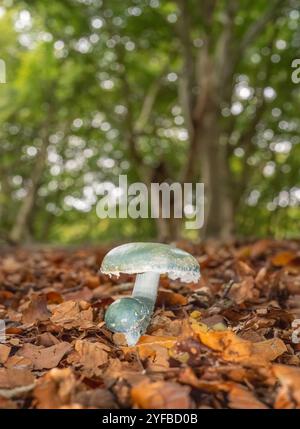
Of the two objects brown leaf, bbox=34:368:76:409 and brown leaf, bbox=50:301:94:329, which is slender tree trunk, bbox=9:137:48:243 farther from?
brown leaf, bbox=34:368:76:409

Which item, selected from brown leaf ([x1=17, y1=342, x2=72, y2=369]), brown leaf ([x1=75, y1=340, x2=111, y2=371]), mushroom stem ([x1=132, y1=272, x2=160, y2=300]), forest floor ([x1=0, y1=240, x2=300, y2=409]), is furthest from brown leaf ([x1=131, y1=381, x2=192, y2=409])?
mushroom stem ([x1=132, y1=272, x2=160, y2=300])

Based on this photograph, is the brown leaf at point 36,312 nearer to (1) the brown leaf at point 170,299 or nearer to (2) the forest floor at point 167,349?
(2) the forest floor at point 167,349

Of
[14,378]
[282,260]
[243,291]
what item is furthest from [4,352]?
[282,260]

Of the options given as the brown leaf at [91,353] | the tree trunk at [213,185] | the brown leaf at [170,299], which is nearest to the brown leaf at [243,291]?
the brown leaf at [170,299]

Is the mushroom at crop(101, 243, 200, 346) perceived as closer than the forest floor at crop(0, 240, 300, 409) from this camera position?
No

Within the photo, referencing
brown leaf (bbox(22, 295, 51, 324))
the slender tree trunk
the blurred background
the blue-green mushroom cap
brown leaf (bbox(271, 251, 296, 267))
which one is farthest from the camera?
the slender tree trunk
